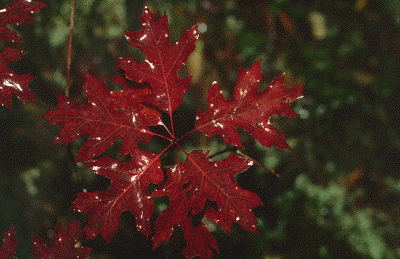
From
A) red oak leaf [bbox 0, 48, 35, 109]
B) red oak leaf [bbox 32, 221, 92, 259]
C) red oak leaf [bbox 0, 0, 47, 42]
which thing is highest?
red oak leaf [bbox 0, 0, 47, 42]

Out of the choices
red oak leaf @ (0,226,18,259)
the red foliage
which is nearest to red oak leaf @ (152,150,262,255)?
red oak leaf @ (0,226,18,259)

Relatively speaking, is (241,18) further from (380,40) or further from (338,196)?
(338,196)

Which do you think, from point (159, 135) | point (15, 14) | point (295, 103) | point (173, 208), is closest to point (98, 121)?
point (159, 135)

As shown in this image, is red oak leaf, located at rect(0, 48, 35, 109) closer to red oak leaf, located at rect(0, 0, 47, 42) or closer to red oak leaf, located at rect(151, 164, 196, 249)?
red oak leaf, located at rect(0, 0, 47, 42)

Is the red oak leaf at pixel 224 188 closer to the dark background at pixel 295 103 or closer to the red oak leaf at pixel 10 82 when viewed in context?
the dark background at pixel 295 103

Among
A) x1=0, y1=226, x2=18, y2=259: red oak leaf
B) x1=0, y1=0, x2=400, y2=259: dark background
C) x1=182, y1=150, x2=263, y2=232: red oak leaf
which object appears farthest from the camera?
x1=0, y1=0, x2=400, y2=259: dark background

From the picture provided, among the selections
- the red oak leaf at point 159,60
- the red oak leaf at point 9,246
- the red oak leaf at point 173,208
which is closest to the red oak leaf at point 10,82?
the red oak leaf at point 159,60
